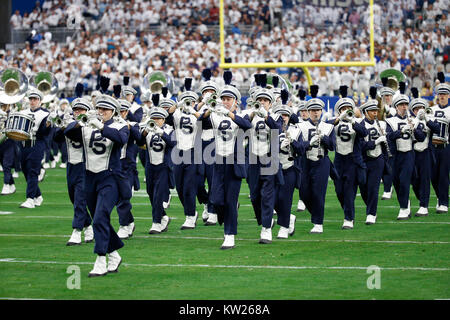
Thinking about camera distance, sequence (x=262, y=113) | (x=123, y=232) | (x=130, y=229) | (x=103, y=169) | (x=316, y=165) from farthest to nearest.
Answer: (x=316, y=165)
(x=130, y=229)
(x=123, y=232)
(x=262, y=113)
(x=103, y=169)

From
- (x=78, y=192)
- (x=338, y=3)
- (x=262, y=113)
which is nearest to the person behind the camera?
(x=262, y=113)

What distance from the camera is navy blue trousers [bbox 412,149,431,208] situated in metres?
14.4

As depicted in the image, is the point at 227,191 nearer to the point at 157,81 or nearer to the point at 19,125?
the point at 19,125

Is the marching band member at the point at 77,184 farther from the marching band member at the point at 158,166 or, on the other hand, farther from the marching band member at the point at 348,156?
the marching band member at the point at 348,156

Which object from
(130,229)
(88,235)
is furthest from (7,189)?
(88,235)

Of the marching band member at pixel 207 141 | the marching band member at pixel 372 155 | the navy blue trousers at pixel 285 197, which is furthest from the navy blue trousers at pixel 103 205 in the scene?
the marching band member at pixel 372 155

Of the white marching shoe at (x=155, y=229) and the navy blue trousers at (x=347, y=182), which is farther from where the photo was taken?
the navy blue trousers at (x=347, y=182)

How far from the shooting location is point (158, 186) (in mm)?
12766

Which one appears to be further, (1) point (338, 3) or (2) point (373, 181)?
(1) point (338, 3)

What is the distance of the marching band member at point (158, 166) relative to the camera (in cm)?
1277

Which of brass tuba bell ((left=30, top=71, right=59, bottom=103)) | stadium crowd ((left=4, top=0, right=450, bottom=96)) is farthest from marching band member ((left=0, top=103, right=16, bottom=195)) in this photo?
stadium crowd ((left=4, top=0, right=450, bottom=96))

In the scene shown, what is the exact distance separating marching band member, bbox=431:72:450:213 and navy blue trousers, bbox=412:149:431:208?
25 centimetres

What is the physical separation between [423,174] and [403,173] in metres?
0.66

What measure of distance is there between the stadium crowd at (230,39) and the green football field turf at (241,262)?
24.9 feet
